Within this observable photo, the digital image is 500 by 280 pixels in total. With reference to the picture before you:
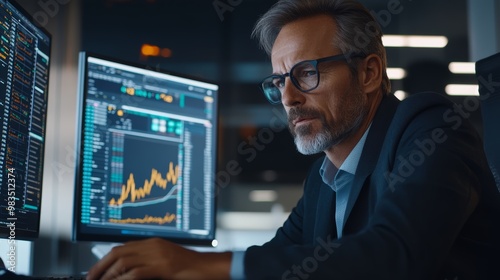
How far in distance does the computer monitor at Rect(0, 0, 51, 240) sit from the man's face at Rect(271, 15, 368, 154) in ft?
2.02

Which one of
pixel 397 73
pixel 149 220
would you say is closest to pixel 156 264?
pixel 149 220

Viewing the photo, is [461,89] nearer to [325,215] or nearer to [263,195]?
[263,195]

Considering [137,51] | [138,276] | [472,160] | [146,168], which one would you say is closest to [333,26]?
[472,160]

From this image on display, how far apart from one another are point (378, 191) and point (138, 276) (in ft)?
1.89

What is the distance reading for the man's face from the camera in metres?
1.64

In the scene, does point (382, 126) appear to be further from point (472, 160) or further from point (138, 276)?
point (138, 276)

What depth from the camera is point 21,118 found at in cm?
159

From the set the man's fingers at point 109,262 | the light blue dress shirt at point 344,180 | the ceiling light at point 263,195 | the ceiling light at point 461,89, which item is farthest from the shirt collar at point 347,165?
the ceiling light at point 461,89

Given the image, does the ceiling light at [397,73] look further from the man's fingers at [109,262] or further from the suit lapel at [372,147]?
the man's fingers at [109,262]

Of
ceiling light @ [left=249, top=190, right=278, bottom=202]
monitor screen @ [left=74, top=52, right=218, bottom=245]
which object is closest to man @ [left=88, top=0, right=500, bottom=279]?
monitor screen @ [left=74, top=52, right=218, bottom=245]

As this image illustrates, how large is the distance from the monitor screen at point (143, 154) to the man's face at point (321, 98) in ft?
1.95

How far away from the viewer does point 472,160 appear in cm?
127

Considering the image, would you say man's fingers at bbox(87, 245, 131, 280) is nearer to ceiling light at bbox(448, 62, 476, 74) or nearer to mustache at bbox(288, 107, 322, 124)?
mustache at bbox(288, 107, 322, 124)

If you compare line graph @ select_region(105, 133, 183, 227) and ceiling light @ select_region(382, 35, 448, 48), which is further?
ceiling light @ select_region(382, 35, 448, 48)
